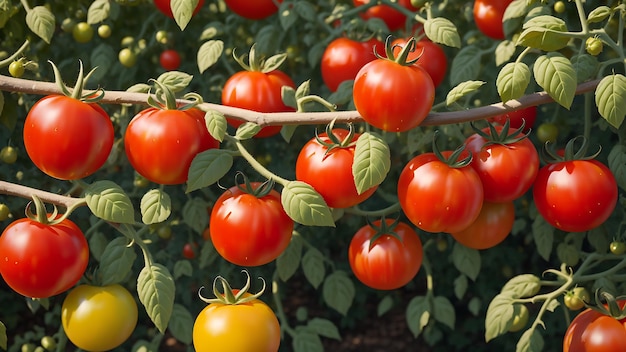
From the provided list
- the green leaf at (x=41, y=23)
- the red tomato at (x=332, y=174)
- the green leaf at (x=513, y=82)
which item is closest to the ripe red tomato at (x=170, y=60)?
the green leaf at (x=41, y=23)

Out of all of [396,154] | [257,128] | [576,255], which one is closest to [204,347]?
A: [257,128]

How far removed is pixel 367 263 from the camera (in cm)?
179

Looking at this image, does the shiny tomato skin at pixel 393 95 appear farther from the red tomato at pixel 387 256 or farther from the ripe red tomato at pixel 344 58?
the ripe red tomato at pixel 344 58

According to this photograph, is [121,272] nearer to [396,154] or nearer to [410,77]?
[410,77]

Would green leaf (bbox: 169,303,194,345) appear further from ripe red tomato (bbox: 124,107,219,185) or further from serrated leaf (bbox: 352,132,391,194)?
serrated leaf (bbox: 352,132,391,194)

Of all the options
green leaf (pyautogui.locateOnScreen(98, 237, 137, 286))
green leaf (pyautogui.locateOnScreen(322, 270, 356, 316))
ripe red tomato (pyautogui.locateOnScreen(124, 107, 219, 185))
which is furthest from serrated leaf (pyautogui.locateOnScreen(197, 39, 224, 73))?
green leaf (pyautogui.locateOnScreen(322, 270, 356, 316))

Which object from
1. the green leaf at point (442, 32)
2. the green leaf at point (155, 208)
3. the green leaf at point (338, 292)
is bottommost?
the green leaf at point (338, 292)

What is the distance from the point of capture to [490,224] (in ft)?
5.57

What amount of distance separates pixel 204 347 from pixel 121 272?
25 cm

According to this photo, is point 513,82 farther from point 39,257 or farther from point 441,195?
Answer: point 39,257

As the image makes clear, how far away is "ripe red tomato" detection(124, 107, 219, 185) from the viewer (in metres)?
1.49

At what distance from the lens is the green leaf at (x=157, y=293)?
1530 millimetres

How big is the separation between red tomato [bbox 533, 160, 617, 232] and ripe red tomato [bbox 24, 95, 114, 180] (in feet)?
2.97

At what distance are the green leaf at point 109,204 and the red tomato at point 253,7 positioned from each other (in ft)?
2.56
